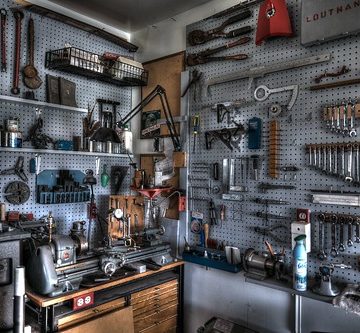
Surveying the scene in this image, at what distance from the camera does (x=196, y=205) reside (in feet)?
7.59

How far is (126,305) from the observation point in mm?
1894

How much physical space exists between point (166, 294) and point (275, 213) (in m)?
0.91

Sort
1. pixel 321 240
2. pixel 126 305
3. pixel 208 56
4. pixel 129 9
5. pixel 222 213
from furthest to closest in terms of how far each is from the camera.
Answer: pixel 129 9
pixel 208 56
pixel 222 213
pixel 126 305
pixel 321 240

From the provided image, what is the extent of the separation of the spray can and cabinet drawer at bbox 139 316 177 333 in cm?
97

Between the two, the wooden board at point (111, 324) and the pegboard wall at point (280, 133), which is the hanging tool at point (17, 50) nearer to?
the pegboard wall at point (280, 133)

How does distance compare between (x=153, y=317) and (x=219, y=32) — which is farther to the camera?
(x=219, y=32)

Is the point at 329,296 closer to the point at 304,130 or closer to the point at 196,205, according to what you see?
the point at 304,130

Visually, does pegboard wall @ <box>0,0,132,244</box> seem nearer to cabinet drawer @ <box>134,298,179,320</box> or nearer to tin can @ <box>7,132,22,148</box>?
tin can @ <box>7,132,22,148</box>

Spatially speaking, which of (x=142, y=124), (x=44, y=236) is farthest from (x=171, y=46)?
(x=44, y=236)

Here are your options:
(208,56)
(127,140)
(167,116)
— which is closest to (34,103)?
(127,140)

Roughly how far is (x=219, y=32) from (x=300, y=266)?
1573mm

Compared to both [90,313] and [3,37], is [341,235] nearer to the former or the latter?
[90,313]

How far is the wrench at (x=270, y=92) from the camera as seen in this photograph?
6.01ft

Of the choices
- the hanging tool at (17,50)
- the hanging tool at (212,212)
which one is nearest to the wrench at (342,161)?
the hanging tool at (212,212)
